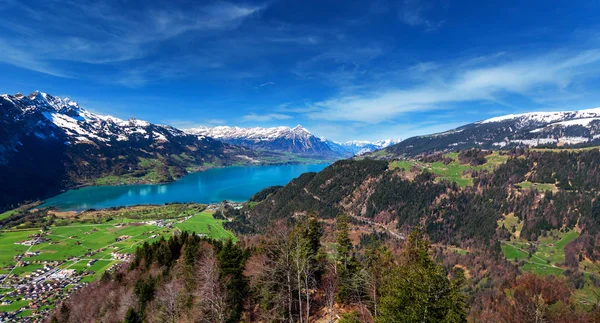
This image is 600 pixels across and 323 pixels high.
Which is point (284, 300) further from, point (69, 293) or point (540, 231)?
point (540, 231)

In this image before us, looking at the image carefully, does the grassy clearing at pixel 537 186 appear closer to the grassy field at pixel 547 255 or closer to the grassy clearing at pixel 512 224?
the grassy clearing at pixel 512 224

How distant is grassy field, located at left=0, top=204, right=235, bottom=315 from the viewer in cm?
9212

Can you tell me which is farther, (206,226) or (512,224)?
(206,226)

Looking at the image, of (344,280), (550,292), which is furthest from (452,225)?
(344,280)

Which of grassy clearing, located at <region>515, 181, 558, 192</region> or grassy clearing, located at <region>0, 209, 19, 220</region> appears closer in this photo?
grassy clearing, located at <region>515, 181, 558, 192</region>

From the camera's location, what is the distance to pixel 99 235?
12569 cm

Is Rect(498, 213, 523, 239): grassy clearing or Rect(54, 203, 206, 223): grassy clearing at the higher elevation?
Rect(54, 203, 206, 223): grassy clearing

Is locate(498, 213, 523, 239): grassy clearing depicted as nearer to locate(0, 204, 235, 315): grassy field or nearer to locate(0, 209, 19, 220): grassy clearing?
locate(0, 204, 235, 315): grassy field

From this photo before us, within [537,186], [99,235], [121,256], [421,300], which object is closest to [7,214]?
[99,235]

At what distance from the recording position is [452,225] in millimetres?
144250

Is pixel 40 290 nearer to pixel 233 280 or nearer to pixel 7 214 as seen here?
pixel 233 280

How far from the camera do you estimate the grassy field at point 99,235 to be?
92.1 meters

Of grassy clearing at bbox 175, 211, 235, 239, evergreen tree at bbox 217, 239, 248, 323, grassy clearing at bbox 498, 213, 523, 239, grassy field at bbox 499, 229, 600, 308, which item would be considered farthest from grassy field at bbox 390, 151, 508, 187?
evergreen tree at bbox 217, 239, 248, 323

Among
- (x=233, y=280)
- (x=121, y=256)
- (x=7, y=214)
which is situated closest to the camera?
(x=233, y=280)
